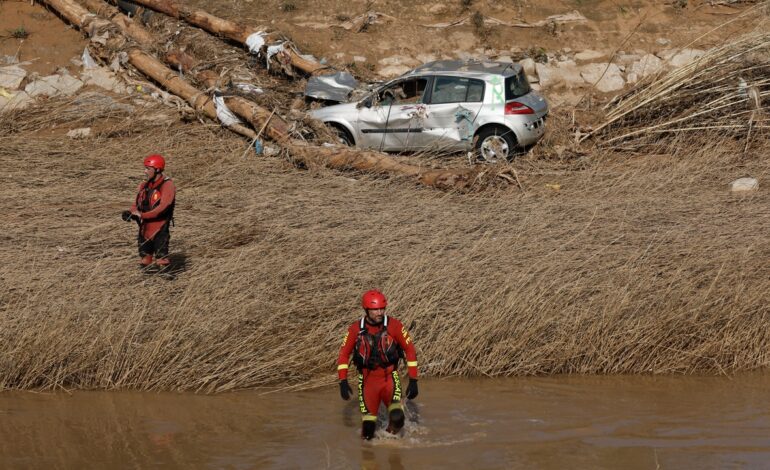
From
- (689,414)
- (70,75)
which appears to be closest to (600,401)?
(689,414)

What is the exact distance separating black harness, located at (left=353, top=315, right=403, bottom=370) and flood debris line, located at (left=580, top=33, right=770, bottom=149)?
9.48 meters

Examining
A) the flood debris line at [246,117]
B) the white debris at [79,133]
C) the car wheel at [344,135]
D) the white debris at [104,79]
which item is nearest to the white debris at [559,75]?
the car wheel at [344,135]

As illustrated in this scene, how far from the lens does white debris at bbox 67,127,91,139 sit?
17.0 meters

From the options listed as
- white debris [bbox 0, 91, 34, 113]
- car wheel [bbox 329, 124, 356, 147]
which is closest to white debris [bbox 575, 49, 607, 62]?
car wheel [bbox 329, 124, 356, 147]

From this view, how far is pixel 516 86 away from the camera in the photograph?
1623 centimetres

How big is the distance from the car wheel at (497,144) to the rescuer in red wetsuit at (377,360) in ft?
26.7

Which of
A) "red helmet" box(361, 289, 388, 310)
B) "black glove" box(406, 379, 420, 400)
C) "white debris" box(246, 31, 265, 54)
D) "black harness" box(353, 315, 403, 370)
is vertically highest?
"white debris" box(246, 31, 265, 54)

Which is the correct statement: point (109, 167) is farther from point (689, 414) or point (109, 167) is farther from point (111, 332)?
point (689, 414)

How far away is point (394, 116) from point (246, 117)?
2407 millimetres

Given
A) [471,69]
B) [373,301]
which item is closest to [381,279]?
[373,301]

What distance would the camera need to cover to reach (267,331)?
1028 centimetres

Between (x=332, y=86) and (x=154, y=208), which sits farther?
(x=332, y=86)

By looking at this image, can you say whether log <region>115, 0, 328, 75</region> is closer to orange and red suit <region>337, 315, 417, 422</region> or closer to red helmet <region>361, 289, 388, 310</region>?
orange and red suit <region>337, 315, 417, 422</region>

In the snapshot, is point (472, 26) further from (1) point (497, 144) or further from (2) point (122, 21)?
(2) point (122, 21)
